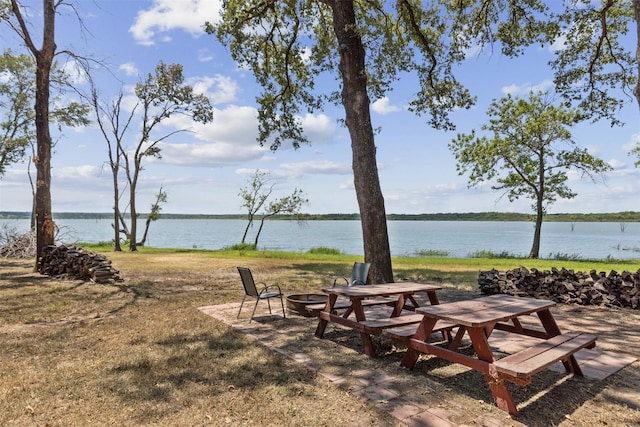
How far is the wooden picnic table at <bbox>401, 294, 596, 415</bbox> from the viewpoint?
9.52 ft

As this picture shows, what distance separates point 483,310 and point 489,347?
0.48m

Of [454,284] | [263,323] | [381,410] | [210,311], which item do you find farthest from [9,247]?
[381,410]

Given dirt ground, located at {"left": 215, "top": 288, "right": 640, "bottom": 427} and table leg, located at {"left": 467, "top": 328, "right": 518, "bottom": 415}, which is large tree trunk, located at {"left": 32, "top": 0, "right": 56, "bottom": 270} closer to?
dirt ground, located at {"left": 215, "top": 288, "right": 640, "bottom": 427}

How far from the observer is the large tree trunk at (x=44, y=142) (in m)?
10.8

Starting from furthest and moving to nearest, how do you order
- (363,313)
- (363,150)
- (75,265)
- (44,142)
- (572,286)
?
(44,142) < (75,265) < (363,150) < (572,286) < (363,313)

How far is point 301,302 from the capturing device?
6.26 metres

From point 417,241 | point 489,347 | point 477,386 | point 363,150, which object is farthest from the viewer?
point 417,241

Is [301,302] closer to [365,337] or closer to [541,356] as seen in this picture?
[365,337]

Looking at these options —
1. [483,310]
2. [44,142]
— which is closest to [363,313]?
[483,310]

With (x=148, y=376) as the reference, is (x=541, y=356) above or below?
above

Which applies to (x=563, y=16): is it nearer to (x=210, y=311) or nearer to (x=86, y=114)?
(x=210, y=311)

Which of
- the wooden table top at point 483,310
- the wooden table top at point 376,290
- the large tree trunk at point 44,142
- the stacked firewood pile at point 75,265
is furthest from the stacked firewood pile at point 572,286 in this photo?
the large tree trunk at point 44,142

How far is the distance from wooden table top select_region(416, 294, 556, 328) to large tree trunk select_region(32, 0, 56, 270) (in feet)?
37.4

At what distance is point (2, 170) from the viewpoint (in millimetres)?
21609
